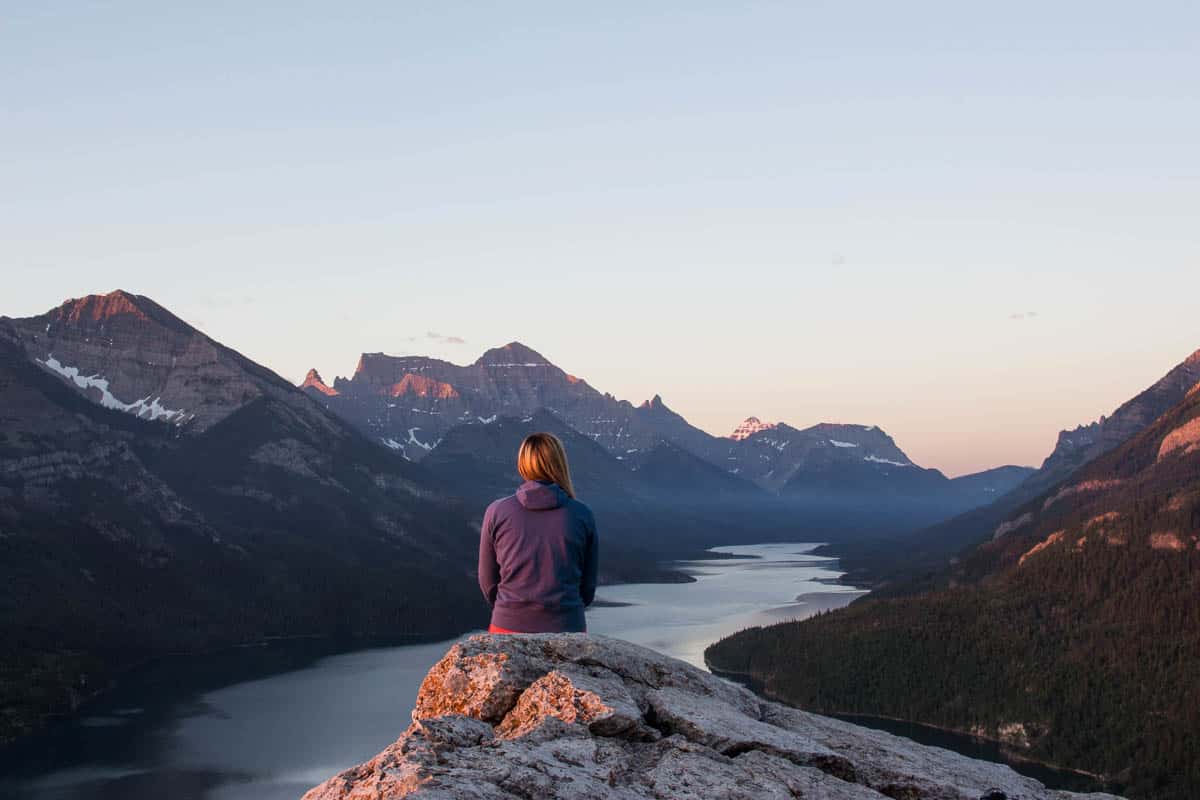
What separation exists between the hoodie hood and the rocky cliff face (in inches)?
72.7

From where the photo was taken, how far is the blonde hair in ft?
50.3


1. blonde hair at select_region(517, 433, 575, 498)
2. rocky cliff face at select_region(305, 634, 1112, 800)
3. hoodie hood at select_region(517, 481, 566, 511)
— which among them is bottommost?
rocky cliff face at select_region(305, 634, 1112, 800)

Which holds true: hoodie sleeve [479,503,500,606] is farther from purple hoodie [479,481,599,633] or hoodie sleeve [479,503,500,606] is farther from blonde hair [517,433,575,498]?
blonde hair [517,433,575,498]

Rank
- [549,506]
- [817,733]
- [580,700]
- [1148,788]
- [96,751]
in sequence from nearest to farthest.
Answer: [580,700] → [817,733] → [549,506] → [1148,788] → [96,751]

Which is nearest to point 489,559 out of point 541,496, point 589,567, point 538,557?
point 538,557

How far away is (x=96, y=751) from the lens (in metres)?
172

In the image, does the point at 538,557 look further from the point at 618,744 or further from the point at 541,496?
the point at 618,744

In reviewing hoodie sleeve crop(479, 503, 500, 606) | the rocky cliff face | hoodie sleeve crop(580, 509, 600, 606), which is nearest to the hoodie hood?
hoodie sleeve crop(479, 503, 500, 606)

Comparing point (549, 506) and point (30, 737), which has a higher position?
point (549, 506)

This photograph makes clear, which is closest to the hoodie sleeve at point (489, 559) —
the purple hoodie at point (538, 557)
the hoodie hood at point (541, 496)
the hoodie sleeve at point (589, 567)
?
the purple hoodie at point (538, 557)

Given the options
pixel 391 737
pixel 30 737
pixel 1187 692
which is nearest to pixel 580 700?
pixel 391 737

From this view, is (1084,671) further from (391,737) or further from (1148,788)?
(391,737)

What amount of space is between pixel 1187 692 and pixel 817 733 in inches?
7508

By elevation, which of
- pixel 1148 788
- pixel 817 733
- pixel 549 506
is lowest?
pixel 1148 788
